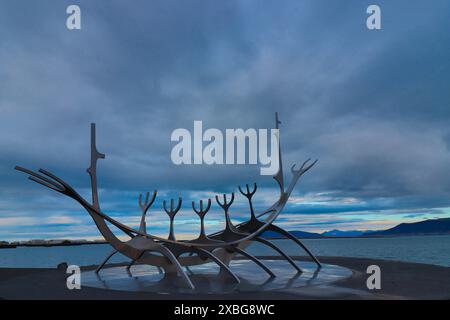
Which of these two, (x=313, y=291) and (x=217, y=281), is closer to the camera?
(x=313, y=291)

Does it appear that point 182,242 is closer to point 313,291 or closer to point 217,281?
point 217,281

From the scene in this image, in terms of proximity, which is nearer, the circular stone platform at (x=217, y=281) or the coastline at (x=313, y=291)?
the coastline at (x=313, y=291)

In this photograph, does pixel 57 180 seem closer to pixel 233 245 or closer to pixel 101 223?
pixel 101 223

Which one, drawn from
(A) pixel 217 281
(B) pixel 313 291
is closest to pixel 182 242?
(A) pixel 217 281

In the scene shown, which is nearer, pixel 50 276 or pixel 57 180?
pixel 57 180

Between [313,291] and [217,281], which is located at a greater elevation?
[313,291]

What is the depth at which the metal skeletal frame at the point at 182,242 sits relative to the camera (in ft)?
46.3

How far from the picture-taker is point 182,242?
15789 mm

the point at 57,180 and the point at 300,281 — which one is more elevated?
the point at 57,180

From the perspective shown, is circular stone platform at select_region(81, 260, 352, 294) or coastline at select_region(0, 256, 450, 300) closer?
coastline at select_region(0, 256, 450, 300)

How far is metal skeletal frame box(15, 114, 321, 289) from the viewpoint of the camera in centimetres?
1412

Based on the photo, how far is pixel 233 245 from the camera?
16.9 meters

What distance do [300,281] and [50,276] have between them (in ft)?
36.9
